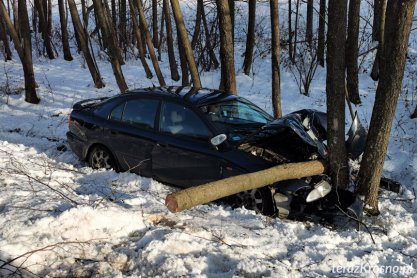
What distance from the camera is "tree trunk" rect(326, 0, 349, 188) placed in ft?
17.2

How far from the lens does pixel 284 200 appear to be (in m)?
4.96

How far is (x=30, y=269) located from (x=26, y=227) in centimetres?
59

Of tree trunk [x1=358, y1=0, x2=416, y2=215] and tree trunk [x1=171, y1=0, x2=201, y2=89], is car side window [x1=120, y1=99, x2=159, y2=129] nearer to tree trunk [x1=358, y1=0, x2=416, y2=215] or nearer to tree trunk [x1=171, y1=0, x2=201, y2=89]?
tree trunk [x1=171, y1=0, x2=201, y2=89]

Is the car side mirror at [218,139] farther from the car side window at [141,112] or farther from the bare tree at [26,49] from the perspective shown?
the bare tree at [26,49]

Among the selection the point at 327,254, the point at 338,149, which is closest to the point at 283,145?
the point at 338,149

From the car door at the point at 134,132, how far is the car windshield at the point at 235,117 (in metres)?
0.89

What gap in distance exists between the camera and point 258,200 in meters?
5.11

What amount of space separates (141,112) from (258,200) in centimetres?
227

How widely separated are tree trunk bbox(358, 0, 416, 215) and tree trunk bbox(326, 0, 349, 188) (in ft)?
0.95

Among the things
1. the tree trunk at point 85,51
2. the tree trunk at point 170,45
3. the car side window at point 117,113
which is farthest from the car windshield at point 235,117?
the tree trunk at point 170,45

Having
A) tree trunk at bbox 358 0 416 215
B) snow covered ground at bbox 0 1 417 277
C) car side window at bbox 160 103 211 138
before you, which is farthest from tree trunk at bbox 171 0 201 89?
tree trunk at bbox 358 0 416 215

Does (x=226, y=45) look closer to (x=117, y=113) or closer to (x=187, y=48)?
(x=187, y=48)

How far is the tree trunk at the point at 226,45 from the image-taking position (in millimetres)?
7680

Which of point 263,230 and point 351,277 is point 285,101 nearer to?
point 263,230
